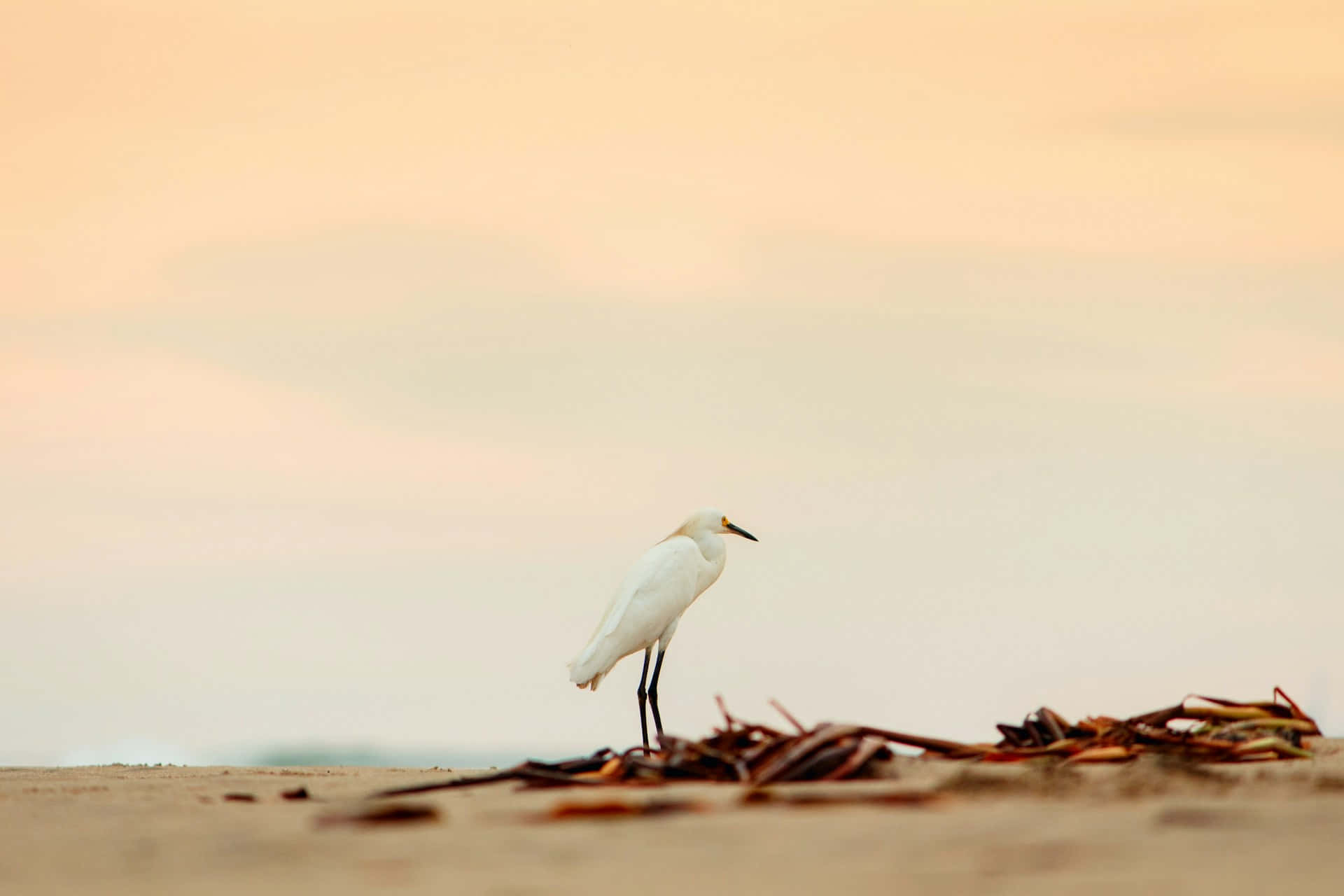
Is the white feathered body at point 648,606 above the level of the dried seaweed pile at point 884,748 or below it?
above

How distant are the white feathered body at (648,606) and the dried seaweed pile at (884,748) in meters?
4.25

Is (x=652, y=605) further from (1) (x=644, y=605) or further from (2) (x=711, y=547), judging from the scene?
(2) (x=711, y=547)

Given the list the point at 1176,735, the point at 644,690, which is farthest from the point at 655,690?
the point at 1176,735

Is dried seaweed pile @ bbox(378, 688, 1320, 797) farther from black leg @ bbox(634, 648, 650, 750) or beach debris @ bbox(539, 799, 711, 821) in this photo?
black leg @ bbox(634, 648, 650, 750)

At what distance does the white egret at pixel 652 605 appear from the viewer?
11328 millimetres

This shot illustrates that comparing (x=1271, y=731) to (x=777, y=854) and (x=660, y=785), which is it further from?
(x=777, y=854)

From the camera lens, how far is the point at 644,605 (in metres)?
11.6

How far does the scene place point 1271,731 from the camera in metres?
6.65

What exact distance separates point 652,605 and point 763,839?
8.03 m

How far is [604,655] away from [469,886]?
322 inches

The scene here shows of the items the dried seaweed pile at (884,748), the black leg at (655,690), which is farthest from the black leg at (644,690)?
the dried seaweed pile at (884,748)

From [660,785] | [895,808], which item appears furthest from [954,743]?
[895,808]

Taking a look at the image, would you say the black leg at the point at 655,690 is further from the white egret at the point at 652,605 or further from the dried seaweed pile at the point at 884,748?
the dried seaweed pile at the point at 884,748

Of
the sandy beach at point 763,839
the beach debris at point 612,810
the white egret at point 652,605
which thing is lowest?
the sandy beach at point 763,839
